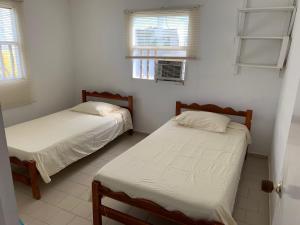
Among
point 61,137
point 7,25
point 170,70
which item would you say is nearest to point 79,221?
point 61,137

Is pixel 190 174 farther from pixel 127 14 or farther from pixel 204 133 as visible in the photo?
pixel 127 14

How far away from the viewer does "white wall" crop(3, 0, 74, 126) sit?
3.42m

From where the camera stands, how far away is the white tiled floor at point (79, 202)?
80.1 inches

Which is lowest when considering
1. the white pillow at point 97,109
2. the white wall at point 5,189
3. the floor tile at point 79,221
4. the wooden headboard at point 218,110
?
the floor tile at point 79,221

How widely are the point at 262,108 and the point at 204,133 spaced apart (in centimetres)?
97

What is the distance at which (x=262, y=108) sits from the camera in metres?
3.06

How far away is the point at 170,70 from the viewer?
3.47 meters

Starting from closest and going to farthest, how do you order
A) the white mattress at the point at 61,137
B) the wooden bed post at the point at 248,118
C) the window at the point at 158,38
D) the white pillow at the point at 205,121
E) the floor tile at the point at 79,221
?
1. the floor tile at the point at 79,221
2. the white mattress at the point at 61,137
3. the white pillow at the point at 205,121
4. the wooden bed post at the point at 248,118
5. the window at the point at 158,38

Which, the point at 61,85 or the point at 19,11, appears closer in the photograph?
the point at 19,11

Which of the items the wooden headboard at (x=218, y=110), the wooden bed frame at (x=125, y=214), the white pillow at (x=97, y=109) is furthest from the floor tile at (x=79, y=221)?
the wooden headboard at (x=218, y=110)

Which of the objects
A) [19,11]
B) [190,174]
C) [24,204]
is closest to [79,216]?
[24,204]

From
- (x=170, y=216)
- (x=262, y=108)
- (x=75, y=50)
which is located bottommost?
(x=170, y=216)

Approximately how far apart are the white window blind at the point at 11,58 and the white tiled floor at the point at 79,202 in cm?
141

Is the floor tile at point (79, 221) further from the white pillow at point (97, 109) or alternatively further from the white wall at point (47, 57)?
the white wall at point (47, 57)
